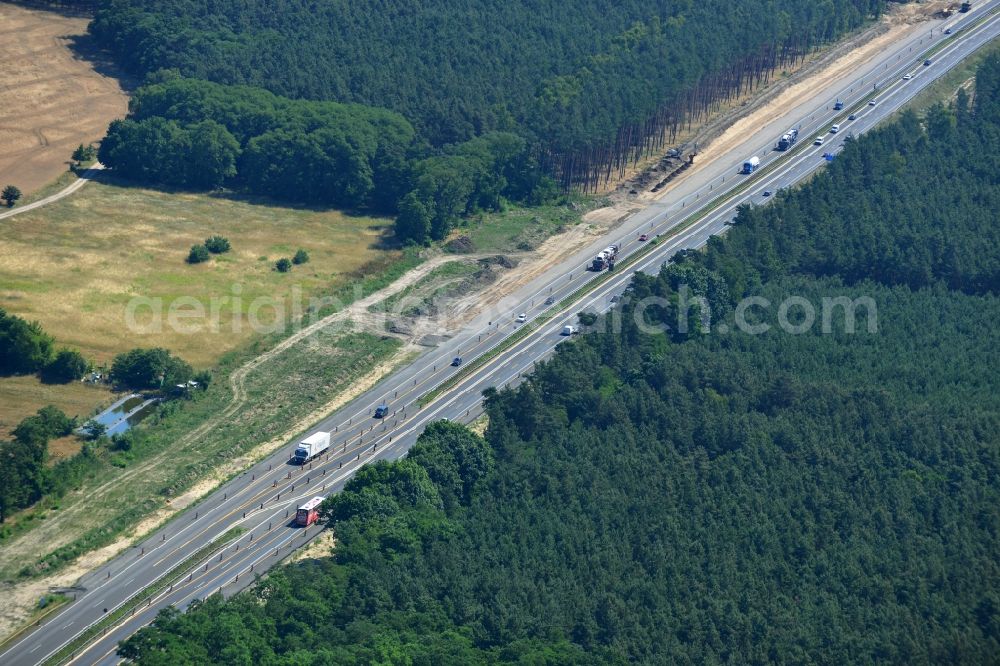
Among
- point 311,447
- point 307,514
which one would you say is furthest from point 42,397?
point 307,514

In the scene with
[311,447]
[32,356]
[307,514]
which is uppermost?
[311,447]

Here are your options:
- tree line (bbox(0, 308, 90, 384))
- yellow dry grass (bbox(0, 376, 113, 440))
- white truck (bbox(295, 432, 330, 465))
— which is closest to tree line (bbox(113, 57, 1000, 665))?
white truck (bbox(295, 432, 330, 465))

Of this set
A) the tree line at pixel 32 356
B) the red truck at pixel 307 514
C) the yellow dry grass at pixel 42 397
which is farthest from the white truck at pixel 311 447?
the tree line at pixel 32 356

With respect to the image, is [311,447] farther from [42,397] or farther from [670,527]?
[670,527]

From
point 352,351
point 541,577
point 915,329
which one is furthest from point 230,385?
point 915,329

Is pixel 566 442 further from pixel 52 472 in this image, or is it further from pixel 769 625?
pixel 52 472

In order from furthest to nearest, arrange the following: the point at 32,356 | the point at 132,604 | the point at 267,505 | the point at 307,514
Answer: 1. the point at 32,356
2. the point at 267,505
3. the point at 307,514
4. the point at 132,604

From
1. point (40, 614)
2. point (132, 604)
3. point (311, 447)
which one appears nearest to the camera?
point (40, 614)

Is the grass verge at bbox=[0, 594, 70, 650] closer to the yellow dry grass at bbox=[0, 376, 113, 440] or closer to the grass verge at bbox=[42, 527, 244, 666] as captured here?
the grass verge at bbox=[42, 527, 244, 666]
